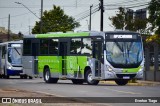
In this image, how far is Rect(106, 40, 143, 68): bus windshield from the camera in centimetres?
3156

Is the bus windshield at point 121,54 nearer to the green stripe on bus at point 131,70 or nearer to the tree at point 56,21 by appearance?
the green stripe on bus at point 131,70

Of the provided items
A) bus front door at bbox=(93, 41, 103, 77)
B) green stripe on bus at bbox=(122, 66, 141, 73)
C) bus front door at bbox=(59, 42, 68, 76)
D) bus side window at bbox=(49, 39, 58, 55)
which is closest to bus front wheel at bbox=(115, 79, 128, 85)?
green stripe on bus at bbox=(122, 66, 141, 73)

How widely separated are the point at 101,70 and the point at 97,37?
6.28 feet

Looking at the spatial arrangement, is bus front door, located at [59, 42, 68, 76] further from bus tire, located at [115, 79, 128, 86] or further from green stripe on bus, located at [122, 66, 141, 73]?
green stripe on bus, located at [122, 66, 141, 73]

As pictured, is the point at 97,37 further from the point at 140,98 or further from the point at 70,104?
the point at 70,104

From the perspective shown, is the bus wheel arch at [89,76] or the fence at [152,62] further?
the fence at [152,62]

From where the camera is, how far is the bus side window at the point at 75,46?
33062 mm

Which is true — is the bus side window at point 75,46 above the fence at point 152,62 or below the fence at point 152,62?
above

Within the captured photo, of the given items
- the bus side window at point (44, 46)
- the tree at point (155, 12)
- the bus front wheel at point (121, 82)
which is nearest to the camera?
the bus front wheel at point (121, 82)

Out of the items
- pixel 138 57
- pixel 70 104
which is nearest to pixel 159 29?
pixel 138 57

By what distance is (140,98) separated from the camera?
20641mm

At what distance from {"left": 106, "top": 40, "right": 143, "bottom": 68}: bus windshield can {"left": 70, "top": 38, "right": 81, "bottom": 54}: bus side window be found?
2.24 meters

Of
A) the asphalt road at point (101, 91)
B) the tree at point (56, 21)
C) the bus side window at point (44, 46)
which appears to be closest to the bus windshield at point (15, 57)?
the bus side window at point (44, 46)

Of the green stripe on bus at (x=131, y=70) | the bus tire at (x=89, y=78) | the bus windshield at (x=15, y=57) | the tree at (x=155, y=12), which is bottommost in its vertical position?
the bus tire at (x=89, y=78)
